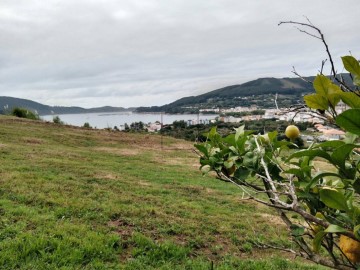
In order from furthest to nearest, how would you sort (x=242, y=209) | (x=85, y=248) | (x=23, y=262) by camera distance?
1. (x=242, y=209)
2. (x=85, y=248)
3. (x=23, y=262)

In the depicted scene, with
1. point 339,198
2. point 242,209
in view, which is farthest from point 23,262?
point 242,209

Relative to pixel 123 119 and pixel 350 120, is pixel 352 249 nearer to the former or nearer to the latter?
pixel 350 120

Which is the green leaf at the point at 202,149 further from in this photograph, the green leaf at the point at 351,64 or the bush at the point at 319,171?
the green leaf at the point at 351,64

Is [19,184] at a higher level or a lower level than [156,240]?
higher

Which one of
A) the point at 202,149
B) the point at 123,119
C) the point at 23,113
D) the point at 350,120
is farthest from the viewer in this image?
the point at 123,119

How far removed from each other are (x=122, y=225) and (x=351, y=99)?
17.5ft

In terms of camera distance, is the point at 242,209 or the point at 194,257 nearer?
the point at 194,257

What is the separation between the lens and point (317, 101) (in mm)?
922

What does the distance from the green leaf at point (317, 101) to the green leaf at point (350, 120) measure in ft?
0.75

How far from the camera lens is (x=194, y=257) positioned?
4957mm

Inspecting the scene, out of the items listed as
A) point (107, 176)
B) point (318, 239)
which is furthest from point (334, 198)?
point (107, 176)

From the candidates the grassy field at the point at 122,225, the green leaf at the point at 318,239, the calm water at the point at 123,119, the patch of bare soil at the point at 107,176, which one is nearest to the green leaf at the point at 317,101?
the green leaf at the point at 318,239

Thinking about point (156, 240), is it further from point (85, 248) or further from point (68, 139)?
point (68, 139)

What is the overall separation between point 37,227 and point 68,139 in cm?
1608
